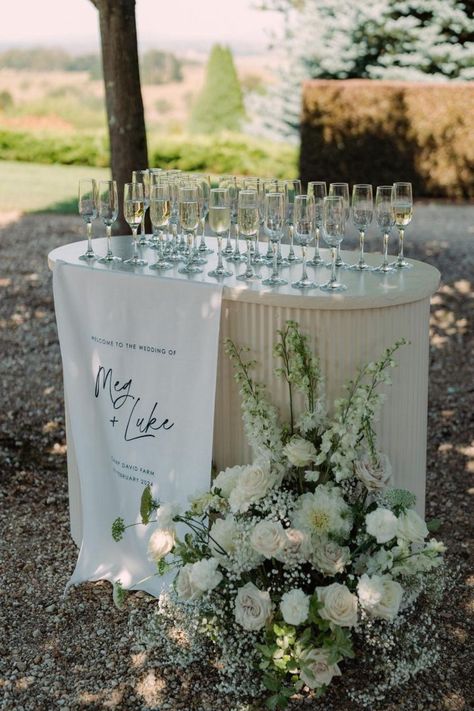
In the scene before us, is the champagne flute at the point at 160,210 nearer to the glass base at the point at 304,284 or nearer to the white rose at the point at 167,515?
the glass base at the point at 304,284

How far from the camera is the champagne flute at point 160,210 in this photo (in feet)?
13.1

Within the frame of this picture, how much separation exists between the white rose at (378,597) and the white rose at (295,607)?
0.63ft

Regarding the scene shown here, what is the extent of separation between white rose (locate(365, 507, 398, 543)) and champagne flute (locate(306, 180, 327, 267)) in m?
1.18

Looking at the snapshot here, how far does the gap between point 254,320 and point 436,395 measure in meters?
3.26

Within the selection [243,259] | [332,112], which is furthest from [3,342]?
[332,112]

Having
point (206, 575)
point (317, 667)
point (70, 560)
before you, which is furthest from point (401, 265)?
point (70, 560)

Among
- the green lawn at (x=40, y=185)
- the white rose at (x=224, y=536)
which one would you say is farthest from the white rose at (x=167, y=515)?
the green lawn at (x=40, y=185)

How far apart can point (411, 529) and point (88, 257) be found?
1.86m

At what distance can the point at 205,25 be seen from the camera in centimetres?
3219

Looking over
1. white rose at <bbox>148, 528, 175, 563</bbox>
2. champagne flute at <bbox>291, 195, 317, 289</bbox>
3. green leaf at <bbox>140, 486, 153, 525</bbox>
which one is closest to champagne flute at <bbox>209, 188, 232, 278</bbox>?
champagne flute at <bbox>291, 195, 317, 289</bbox>

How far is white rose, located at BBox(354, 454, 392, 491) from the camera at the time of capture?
335cm

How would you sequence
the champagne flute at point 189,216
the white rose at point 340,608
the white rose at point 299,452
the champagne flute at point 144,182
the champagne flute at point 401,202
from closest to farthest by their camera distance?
the white rose at point 340,608
the white rose at point 299,452
the champagne flute at point 401,202
the champagne flute at point 189,216
the champagne flute at point 144,182

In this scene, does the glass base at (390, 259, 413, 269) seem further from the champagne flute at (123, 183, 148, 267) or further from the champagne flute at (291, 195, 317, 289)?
the champagne flute at (123, 183, 148, 267)

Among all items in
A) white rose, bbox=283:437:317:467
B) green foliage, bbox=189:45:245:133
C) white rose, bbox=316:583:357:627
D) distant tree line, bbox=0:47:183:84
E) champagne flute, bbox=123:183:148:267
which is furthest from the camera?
distant tree line, bbox=0:47:183:84
